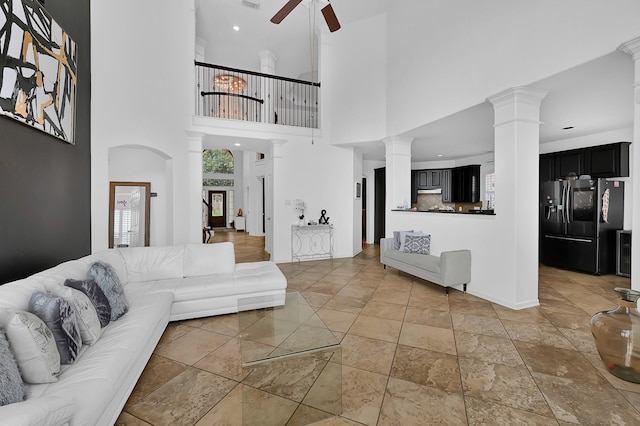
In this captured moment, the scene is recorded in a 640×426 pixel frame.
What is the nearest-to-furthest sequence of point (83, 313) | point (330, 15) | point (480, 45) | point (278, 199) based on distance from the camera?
1. point (83, 313)
2. point (330, 15)
3. point (480, 45)
4. point (278, 199)

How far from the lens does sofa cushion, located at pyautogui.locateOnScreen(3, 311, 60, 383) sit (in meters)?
1.33

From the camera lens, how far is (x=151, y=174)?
5859 millimetres

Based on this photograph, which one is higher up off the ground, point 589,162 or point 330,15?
point 330,15

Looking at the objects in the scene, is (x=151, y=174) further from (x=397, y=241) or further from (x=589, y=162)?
(x=589, y=162)

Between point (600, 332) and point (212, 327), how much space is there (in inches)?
131

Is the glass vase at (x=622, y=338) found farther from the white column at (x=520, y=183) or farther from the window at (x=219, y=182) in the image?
the window at (x=219, y=182)

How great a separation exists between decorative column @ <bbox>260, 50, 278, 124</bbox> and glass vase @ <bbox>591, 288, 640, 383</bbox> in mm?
6296

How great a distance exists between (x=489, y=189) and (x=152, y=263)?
25.5 ft

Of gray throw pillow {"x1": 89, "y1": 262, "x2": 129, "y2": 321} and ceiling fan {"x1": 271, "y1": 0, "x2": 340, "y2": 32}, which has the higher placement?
ceiling fan {"x1": 271, "y1": 0, "x2": 340, "y2": 32}

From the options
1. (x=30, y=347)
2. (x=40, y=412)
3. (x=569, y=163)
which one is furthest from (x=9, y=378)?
(x=569, y=163)

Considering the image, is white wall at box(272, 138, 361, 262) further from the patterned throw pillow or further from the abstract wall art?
the abstract wall art

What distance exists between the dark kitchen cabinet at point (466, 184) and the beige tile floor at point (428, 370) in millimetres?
4390

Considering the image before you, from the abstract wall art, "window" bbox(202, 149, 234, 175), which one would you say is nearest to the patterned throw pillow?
the abstract wall art

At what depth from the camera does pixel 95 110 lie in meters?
4.32
